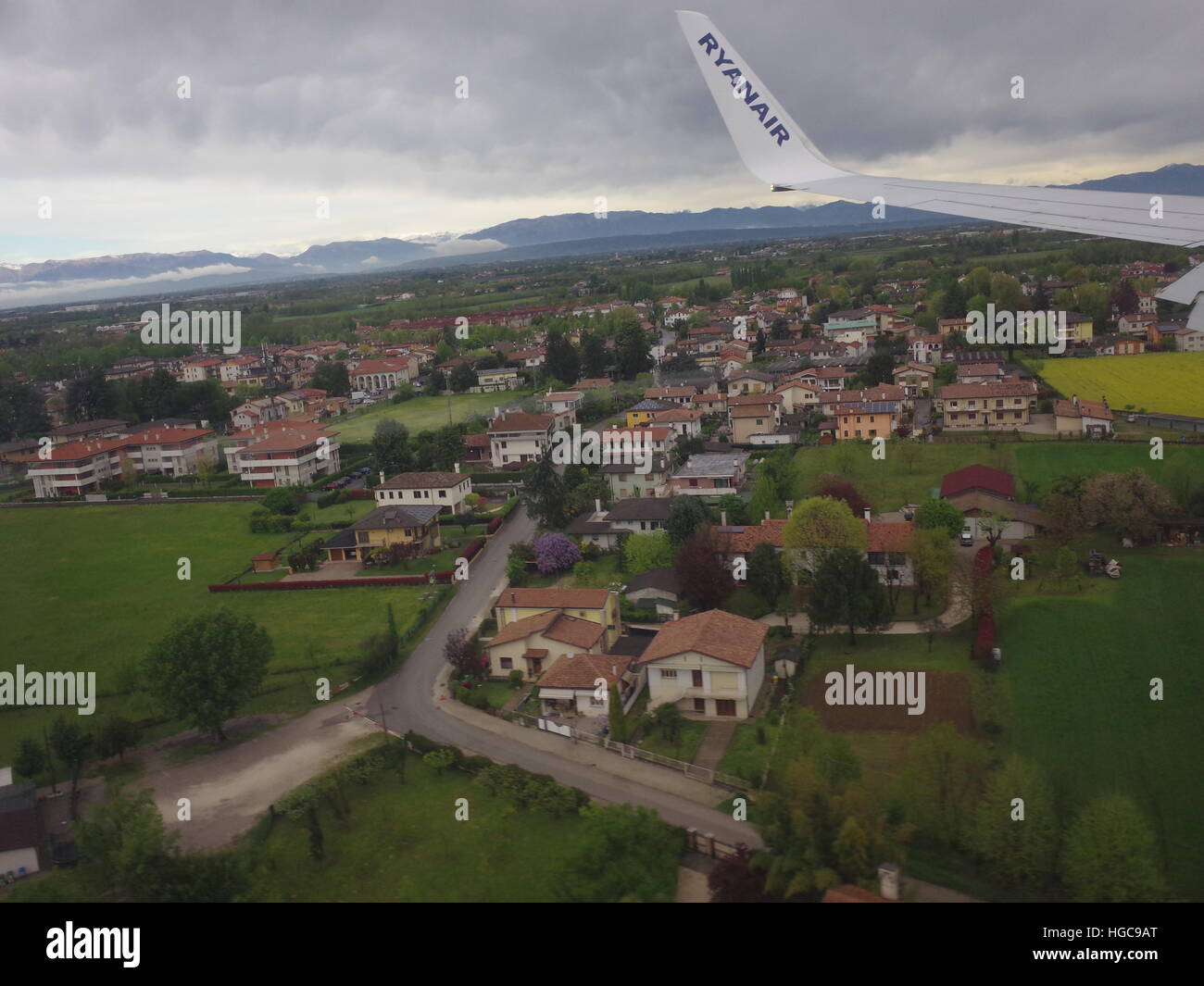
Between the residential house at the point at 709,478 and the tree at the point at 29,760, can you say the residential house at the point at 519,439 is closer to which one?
the residential house at the point at 709,478

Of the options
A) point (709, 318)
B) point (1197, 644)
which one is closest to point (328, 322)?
point (709, 318)

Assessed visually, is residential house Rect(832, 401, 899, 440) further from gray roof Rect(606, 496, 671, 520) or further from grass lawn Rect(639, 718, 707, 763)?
grass lawn Rect(639, 718, 707, 763)

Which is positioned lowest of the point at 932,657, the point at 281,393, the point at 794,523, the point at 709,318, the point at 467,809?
the point at 467,809

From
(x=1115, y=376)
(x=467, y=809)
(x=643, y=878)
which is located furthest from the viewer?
(x=1115, y=376)

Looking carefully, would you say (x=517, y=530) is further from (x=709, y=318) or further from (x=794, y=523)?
(x=709, y=318)

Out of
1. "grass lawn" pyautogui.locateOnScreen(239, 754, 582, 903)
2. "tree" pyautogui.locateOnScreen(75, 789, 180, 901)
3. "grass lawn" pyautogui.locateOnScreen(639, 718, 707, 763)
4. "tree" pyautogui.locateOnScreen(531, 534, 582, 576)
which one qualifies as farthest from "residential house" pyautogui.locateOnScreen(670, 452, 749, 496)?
"tree" pyautogui.locateOnScreen(75, 789, 180, 901)

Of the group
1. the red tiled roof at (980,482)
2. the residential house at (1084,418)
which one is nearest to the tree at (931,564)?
the red tiled roof at (980,482)
